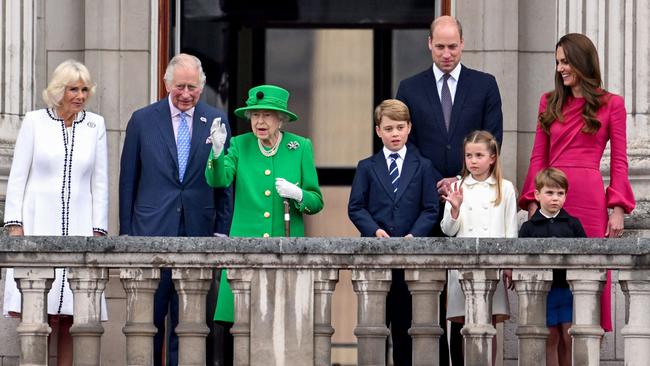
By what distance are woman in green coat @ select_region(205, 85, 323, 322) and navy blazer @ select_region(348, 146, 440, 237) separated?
0.84ft

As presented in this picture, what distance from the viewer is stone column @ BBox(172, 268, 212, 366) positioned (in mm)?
10422

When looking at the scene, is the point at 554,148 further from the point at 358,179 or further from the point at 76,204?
the point at 76,204

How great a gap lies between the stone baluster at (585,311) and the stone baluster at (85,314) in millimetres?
2456

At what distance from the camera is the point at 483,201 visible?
1124cm

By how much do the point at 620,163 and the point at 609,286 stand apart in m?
0.75

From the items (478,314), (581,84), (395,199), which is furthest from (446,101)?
(478,314)

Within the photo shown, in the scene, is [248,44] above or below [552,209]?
above

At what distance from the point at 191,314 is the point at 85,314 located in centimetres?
55

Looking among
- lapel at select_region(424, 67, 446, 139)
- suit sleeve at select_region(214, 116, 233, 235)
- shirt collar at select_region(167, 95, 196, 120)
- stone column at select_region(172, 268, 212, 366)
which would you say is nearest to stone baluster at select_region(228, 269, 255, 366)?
stone column at select_region(172, 268, 212, 366)

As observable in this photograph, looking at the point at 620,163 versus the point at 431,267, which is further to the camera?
the point at 620,163

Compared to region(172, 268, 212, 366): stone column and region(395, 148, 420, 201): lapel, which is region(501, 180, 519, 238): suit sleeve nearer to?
region(395, 148, 420, 201): lapel

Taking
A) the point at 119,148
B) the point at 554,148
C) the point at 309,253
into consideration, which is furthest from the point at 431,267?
the point at 119,148

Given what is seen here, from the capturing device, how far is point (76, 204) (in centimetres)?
1119

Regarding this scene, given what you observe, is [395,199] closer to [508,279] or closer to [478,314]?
[508,279]
